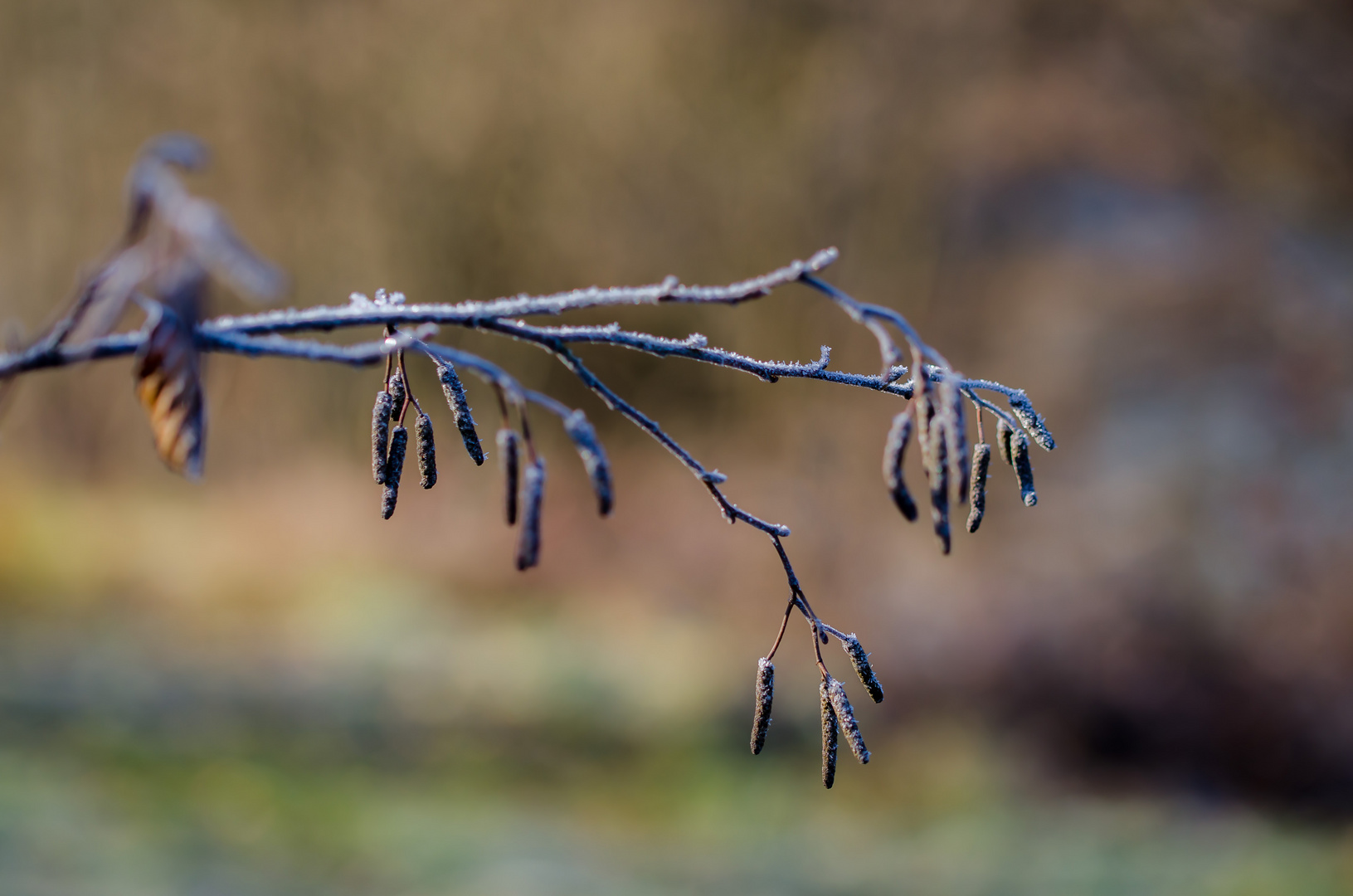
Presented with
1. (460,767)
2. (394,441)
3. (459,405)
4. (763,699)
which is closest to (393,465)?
(394,441)

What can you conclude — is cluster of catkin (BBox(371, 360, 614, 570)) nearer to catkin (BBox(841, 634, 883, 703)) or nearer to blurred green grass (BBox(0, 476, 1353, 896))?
catkin (BBox(841, 634, 883, 703))

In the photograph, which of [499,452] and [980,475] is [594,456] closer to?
[499,452]

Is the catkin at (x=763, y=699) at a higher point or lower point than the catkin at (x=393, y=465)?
lower

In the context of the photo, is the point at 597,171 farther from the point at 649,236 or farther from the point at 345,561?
the point at 345,561

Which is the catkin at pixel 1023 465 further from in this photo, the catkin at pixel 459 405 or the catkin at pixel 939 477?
the catkin at pixel 459 405

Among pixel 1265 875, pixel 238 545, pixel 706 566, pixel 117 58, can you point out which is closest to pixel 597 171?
pixel 706 566

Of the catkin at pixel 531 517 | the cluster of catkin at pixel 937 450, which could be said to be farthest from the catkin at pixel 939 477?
the catkin at pixel 531 517

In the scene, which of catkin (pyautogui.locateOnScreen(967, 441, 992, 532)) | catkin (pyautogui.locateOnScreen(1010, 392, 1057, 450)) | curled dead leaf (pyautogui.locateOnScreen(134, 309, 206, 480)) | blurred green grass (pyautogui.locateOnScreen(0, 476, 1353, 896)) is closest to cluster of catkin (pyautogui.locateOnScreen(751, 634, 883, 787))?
catkin (pyautogui.locateOnScreen(967, 441, 992, 532))
